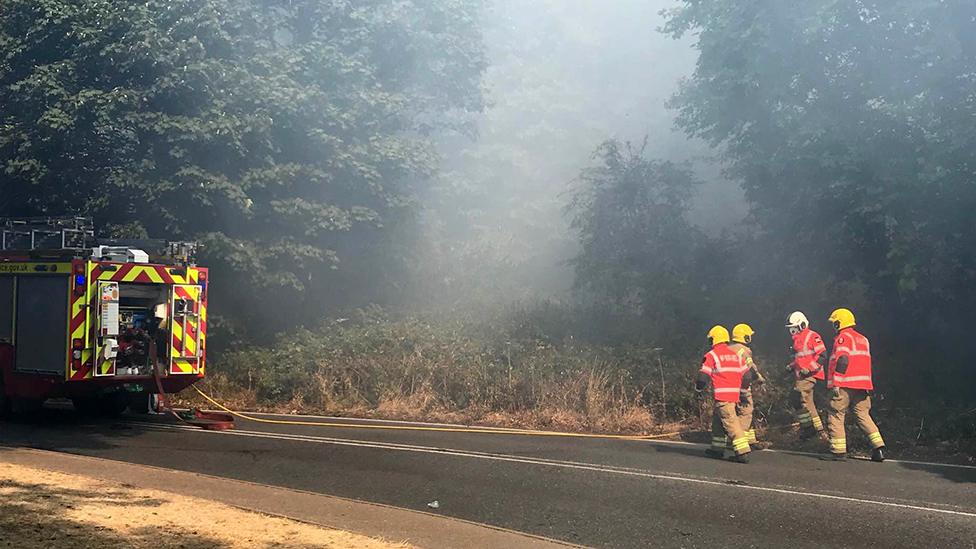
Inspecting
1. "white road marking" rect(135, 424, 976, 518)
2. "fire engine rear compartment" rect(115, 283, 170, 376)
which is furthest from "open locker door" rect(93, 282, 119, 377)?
"white road marking" rect(135, 424, 976, 518)

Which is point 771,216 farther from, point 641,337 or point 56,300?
point 56,300

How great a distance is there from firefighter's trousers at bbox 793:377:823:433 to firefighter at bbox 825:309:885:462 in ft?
2.10

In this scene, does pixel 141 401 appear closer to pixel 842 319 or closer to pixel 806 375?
pixel 806 375

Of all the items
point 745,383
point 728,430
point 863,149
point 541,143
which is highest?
point 541,143

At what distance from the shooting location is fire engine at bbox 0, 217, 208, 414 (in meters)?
11.0

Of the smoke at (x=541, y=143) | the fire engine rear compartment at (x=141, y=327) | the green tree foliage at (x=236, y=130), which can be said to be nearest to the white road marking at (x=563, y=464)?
the fire engine rear compartment at (x=141, y=327)

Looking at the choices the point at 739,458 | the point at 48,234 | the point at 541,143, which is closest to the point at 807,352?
the point at 739,458

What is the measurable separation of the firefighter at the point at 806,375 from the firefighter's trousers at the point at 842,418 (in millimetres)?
741

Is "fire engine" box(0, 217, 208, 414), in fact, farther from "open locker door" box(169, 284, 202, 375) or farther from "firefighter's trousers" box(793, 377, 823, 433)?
"firefighter's trousers" box(793, 377, 823, 433)

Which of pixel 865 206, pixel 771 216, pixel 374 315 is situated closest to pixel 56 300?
pixel 374 315

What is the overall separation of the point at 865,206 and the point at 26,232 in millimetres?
11743

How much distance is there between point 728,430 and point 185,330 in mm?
7210

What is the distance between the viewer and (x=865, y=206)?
40.7 feet

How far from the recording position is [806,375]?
34.4 ft
